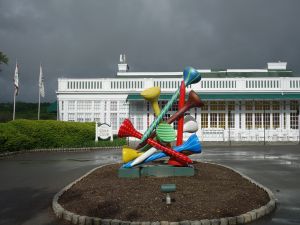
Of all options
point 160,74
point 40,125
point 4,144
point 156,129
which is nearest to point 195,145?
point 156,129

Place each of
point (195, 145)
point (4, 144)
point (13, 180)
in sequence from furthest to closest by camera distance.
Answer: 1. point (4, 144)
2. point (13, 180)
3. point (195, 145)

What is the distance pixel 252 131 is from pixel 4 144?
20628mm

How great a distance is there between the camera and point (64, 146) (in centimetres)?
2347

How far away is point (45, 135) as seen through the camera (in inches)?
891

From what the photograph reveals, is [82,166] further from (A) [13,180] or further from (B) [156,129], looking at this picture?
(B) [156,129]

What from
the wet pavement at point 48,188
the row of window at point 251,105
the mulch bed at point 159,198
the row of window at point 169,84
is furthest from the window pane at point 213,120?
the mulch bed at point 159,198

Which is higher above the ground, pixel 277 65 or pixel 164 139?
pixel 277 65

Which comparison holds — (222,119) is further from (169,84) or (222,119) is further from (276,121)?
(169,84)

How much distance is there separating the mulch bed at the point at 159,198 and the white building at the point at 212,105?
69.6 ft

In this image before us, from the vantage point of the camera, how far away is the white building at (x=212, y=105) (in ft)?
101

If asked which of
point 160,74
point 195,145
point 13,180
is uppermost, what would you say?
point 160,74

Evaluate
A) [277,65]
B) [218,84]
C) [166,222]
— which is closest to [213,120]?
[218,84]

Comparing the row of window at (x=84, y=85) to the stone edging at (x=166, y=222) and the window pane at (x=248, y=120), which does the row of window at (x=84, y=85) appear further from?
the stone edging at (x=166, y=222)

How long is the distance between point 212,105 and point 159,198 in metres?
24.9
